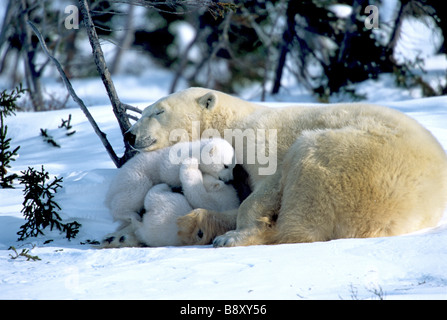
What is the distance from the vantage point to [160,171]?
187 inches

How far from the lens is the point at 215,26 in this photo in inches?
521

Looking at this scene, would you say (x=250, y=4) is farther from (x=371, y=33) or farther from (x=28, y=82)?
(x=28, y=82)

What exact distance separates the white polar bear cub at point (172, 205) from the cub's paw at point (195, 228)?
0.06m

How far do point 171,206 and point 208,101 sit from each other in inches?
46.6

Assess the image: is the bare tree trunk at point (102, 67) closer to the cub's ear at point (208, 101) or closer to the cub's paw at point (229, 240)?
the cub's ear at point (208, 101)

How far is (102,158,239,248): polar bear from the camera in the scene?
14.5 feet

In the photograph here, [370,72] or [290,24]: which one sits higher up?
[290,24]

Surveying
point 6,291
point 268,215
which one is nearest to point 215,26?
point 268,215

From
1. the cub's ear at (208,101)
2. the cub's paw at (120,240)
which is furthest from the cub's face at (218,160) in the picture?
the cub's paw at (120,240)

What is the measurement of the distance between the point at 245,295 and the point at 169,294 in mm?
381

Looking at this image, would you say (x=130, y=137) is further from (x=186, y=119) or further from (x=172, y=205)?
(x=172, y=205)

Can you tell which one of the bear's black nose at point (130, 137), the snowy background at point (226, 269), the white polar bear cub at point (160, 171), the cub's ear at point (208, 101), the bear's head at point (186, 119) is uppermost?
the cub's ear at point (208, 101)

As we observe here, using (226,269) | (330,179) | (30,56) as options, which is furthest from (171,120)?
(30,56)

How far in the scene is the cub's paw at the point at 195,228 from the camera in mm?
4328
